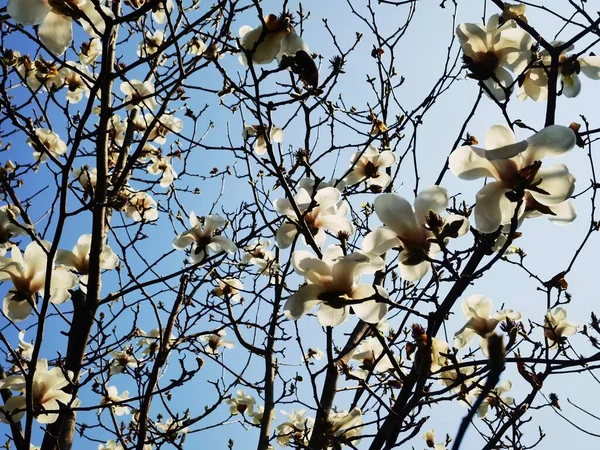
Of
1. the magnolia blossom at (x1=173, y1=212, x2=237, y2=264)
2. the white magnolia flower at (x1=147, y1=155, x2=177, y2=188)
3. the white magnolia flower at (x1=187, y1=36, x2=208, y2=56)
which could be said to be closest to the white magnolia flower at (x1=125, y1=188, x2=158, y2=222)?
the white magnolia flower at (x1=147, y1=155, x2=177, y2=188)

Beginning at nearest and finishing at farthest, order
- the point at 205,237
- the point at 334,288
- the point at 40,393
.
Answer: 1. the point at 334,288
2. the point at 40,393
3. the point at 205,237

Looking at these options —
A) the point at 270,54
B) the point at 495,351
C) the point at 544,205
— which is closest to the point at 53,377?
the point at 270,54

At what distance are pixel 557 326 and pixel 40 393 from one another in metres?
2.23

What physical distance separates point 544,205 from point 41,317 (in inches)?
62.7

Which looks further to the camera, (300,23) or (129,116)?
(129,116)

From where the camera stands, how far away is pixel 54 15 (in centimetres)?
176

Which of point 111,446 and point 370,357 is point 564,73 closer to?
point 370,357

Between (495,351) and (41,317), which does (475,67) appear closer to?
(495,351)

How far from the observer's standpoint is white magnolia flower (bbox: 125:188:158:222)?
3359 mm

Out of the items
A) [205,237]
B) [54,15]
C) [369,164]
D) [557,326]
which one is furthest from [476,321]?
[54,15]

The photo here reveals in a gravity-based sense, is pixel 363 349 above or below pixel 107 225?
below

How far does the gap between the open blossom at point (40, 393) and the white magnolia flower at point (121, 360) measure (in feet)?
4.96

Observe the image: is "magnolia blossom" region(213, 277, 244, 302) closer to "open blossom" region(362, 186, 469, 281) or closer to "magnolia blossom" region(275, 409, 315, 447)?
"magnolia blossom" region(275, 409, 315, 447)

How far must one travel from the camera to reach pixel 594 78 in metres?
1.78
